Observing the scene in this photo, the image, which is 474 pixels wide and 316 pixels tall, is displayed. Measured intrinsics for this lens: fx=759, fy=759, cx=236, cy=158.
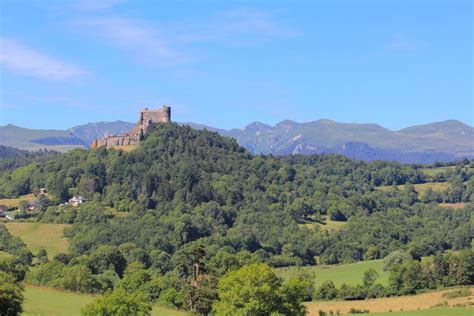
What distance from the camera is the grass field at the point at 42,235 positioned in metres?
114

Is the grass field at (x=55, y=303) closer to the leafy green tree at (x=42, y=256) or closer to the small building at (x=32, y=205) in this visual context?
the leafy green tree at (x=42, y=256)

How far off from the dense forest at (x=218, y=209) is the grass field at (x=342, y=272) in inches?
202

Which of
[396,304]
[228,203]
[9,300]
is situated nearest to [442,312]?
[396,304]

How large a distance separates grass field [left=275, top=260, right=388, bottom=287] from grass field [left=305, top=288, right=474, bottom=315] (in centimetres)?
1229

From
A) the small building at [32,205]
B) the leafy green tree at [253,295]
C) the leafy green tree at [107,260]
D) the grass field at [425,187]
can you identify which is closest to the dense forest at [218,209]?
the leafy green tree at [107,260]

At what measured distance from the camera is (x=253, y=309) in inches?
2014

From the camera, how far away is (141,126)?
182 m

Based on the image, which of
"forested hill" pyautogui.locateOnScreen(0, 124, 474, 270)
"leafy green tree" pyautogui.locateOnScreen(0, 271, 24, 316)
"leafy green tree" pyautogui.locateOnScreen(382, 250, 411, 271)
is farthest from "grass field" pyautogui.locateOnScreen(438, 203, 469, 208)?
"leafy green tree" pyautogui.locateOnScreen(0, 271, 24, 316)

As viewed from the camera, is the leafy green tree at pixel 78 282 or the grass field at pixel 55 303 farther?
the leafy green tree at pixel 78 282

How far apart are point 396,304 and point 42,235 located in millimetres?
71869

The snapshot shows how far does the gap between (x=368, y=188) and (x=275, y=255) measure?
7185 cm

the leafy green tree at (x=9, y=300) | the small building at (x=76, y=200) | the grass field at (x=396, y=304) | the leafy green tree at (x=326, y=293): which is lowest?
the leafy green tree at (x=326, y=293)

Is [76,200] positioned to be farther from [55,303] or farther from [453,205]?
[55,303]

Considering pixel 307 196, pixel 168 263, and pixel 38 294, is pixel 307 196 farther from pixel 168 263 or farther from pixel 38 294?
pixel 38 294
